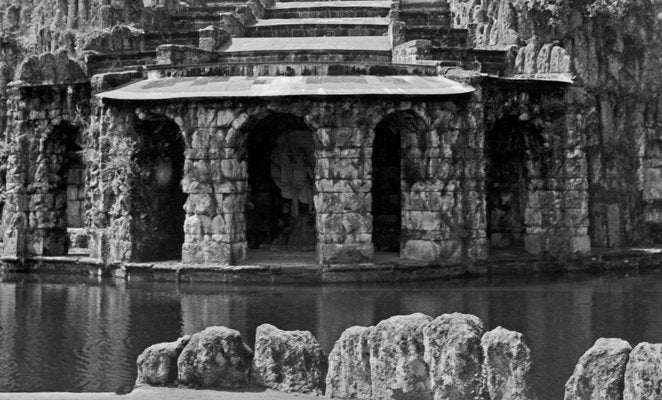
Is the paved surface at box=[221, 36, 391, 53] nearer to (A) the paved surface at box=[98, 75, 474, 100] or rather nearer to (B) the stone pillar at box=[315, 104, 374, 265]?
(A) the paved surface at box=[98, 75, 474, 100]

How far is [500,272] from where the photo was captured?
24.2 meters

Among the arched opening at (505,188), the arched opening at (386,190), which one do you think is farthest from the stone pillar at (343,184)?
the arched opening at (505,188)

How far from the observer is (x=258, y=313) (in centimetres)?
1781

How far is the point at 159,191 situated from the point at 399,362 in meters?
16.6

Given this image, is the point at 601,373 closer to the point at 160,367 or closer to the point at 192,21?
the point at 160,367

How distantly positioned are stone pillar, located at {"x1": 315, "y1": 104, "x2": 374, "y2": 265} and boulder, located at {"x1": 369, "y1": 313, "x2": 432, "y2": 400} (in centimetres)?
1281

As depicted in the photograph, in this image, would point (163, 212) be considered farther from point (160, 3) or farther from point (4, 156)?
point (160, 3)

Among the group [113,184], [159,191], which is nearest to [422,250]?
[159,191]

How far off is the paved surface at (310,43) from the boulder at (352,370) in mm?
18970

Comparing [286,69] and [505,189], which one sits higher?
[286,69]

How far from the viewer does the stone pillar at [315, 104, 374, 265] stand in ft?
75.3

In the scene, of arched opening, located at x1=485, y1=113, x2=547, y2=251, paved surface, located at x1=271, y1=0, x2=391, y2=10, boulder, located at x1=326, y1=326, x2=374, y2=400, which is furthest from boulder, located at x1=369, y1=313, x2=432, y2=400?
paved surface, located at x1=271, y1=0, x2=391, y2=10

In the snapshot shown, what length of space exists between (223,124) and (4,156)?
1080 cm

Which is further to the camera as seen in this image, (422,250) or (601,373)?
(422,250)
